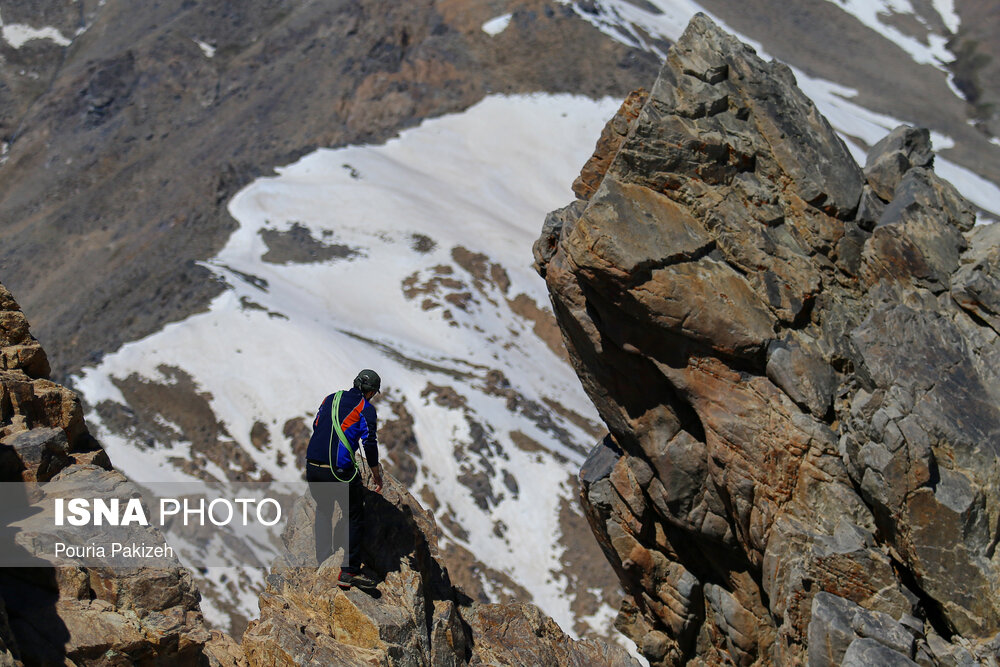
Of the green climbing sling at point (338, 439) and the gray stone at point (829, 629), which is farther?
the gray stone at point (829, 629)

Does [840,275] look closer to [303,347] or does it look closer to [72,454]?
[72,454]

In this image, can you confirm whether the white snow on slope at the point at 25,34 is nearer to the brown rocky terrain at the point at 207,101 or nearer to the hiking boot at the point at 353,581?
the brown rocky terrain at the point at 207,101

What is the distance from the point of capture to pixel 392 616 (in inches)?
426

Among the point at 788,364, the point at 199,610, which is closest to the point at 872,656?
the point at 788,364

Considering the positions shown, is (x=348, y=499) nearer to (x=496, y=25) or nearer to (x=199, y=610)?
(x=199, y=610)

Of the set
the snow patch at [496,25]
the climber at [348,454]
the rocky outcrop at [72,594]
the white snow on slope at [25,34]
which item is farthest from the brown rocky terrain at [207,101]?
the climber at [348,454]

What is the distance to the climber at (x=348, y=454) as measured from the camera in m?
10.6

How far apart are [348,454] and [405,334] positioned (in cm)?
2978

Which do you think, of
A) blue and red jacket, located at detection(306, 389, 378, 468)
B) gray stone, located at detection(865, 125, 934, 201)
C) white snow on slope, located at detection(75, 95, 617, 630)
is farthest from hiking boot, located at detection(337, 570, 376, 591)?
white snow on slope, located at detection(75, 95, 617, 630)

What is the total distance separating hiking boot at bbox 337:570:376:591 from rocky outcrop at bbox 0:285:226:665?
1.76m

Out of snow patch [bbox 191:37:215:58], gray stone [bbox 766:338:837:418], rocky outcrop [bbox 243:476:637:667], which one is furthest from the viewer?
snow patch [bbox 191:37:215:58]

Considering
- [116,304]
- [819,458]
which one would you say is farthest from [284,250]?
[819,458]

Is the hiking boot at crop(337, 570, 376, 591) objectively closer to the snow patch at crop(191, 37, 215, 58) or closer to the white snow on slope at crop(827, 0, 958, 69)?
the snow patch at crop(191, 37, 215, 58)

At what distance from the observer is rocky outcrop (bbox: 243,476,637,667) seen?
1052cm
